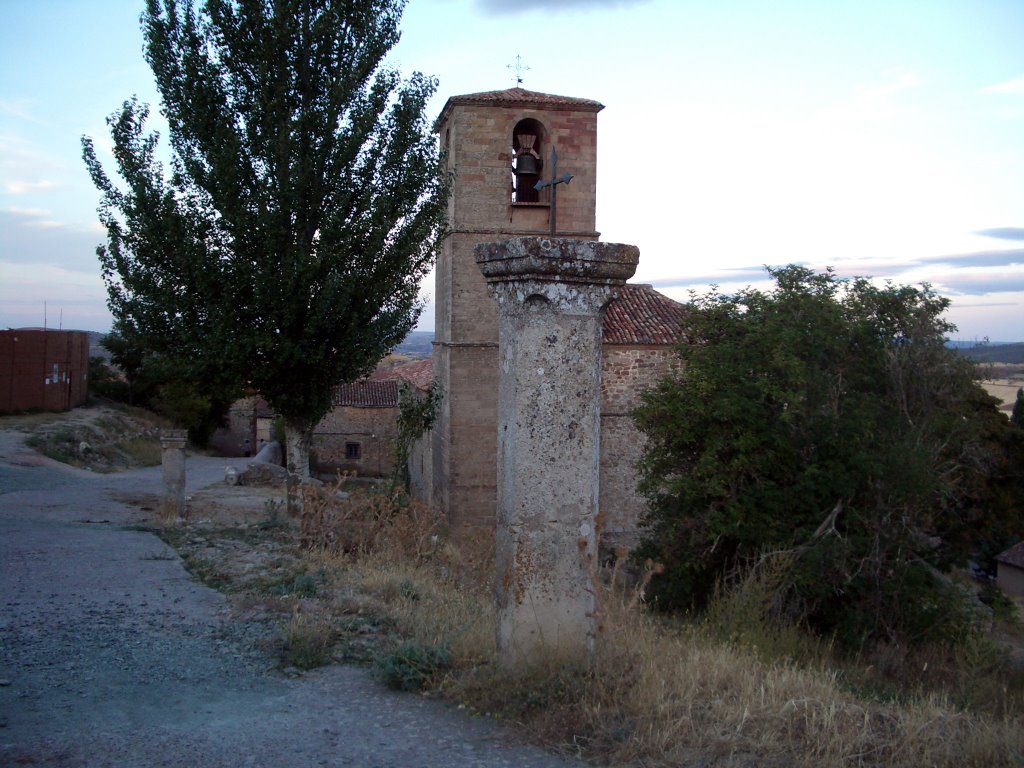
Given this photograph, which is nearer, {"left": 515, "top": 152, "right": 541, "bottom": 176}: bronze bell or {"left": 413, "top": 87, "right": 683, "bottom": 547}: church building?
{"left": 515, "top": 152, "right": 541, "bottom": 176}: bronze bell

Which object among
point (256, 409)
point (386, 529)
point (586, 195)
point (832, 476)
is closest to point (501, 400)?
point (386, 529)

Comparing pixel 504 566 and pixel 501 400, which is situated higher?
pixel 501 400

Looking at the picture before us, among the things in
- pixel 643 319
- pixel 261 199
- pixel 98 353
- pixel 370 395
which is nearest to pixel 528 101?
pixel 643 319

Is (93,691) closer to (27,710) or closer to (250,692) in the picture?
(27,710)

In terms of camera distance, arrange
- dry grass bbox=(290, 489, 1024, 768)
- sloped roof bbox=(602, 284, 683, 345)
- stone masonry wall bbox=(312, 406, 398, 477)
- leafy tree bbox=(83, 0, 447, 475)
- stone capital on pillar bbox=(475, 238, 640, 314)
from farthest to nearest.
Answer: stone masonry wall bbox=(312, 406, 398, 477)
sloped roof bbox=(602, 284, 683, 345)
leafy tree bbox=(83, 0, 447, 475)
stone capital on pillar bbox=(475, 238, 640, 314)
dry grass bbox=(290, 489, 1024, 768)

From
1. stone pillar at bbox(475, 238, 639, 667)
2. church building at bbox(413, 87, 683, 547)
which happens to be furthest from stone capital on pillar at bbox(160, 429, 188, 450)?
stone pillar at bbox(475, 238, 639, 667)

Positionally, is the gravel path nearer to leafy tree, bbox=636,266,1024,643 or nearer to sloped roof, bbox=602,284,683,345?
leafy tree, bbox=636,266,1024,643

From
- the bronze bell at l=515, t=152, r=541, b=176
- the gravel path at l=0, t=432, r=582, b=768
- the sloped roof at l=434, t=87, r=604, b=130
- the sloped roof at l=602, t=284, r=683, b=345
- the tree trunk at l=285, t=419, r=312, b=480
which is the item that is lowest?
the gravel path at l=0, t=432, r=582, b=768

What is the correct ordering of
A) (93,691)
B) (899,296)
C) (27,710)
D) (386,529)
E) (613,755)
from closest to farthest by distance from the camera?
1. (613,755)
2. (27,710)
3. (93,691)
4. (386,529)
5. (899,296)

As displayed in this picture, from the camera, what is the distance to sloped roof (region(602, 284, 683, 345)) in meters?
18.9

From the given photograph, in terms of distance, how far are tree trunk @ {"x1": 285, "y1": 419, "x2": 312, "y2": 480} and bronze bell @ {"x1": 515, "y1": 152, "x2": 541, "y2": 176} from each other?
875cm

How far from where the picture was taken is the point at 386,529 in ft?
28.8

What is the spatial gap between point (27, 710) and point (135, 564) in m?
4.09

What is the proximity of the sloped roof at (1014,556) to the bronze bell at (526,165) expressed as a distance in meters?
20.8
